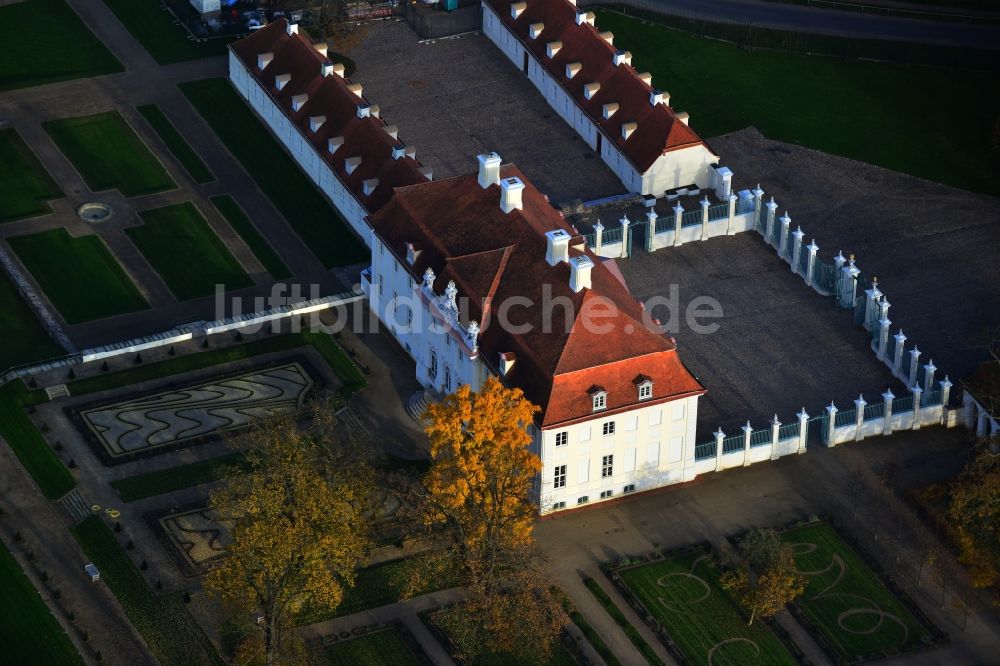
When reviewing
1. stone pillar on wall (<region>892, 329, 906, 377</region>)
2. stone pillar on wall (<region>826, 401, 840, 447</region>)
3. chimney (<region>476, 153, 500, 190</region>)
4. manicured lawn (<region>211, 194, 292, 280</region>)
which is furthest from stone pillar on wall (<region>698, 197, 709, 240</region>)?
manicured lawn (<region>211, 194, 292, 280</region>)

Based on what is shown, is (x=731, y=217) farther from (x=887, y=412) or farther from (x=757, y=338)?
(x=887, y=412)

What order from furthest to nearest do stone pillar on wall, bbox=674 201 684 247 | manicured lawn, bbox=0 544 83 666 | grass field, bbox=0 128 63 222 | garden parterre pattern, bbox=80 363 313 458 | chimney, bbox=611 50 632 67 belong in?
chimney, bbox=611 50 632 67
grass field, bbox=0 128 63 222
stone pillar on wall, bbox=674 201 684 247
garden parterre pattern, bbox=80 363 313 458
manicured lawn, bbox=0 544 83 666

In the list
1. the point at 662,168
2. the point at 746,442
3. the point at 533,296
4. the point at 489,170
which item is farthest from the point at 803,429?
the point at 662,168

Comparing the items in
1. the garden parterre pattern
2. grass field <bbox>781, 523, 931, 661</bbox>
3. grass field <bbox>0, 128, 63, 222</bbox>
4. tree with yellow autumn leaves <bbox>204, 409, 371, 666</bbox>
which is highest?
grass field <bbox>0, 128, 63, 222</bbox>

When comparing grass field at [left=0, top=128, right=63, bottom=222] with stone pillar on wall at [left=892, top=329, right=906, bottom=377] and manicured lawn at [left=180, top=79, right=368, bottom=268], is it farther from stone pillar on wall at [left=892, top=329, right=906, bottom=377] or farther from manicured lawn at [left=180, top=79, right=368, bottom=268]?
stone pillar on wall at [left=892, top=329, right=906, bottom=377]

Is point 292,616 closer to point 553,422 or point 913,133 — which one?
point 553,422

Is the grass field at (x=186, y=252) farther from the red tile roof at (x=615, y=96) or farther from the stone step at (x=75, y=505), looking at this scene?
the red tile roof at (x=615, y=96)

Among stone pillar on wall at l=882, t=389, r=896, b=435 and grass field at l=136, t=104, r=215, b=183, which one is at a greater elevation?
grass field at l=136, t=104, r=215, b=183
